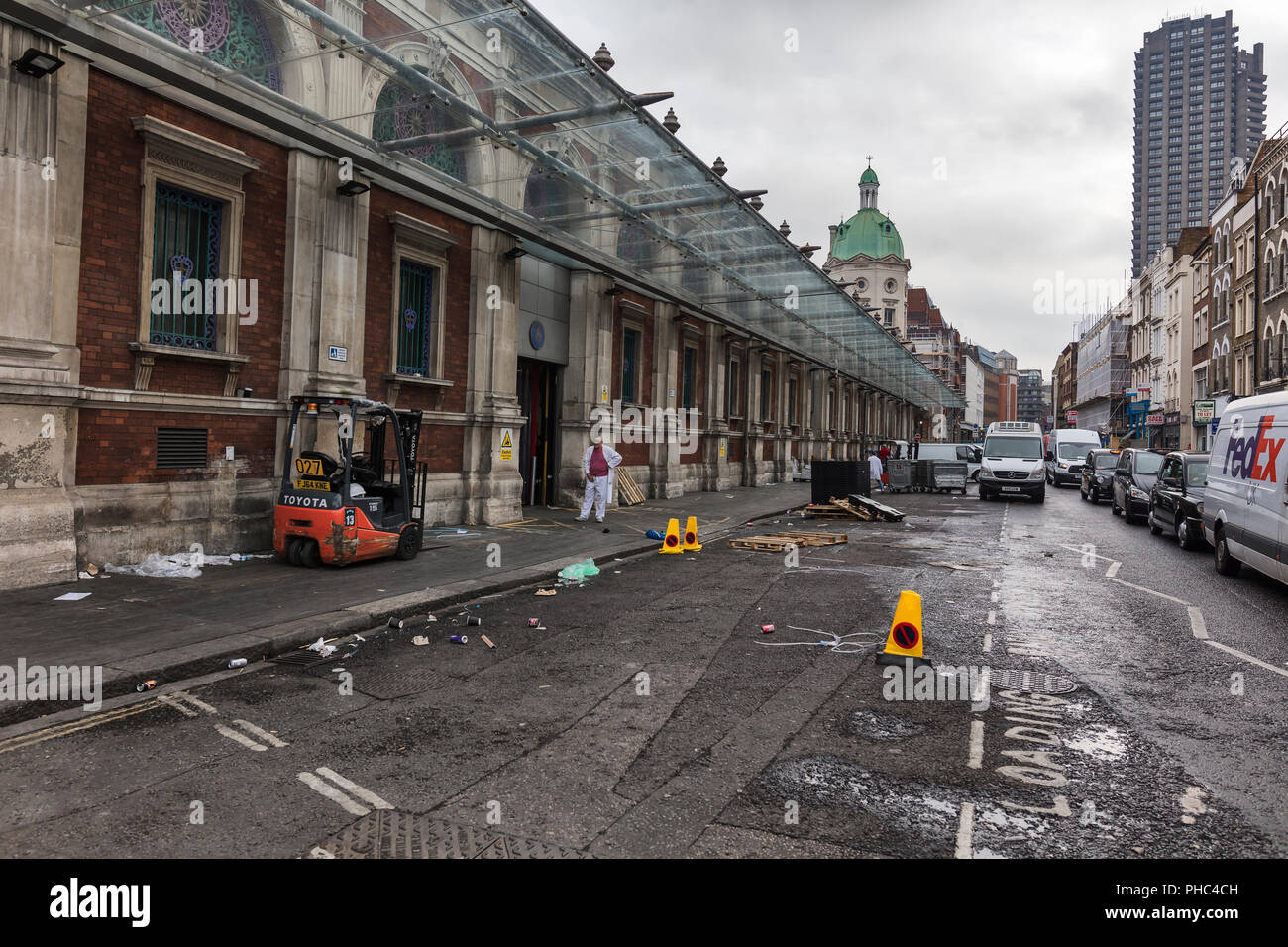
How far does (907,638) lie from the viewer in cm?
626

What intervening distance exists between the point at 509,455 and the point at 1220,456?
39.3ft

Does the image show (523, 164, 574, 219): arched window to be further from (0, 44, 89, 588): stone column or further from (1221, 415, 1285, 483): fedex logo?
(1221, 415, 1285, 483): fedex logo

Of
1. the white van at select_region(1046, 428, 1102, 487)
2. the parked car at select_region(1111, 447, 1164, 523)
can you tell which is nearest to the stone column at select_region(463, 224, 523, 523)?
the parked car at select_region(1111, 447, 1164, 523)

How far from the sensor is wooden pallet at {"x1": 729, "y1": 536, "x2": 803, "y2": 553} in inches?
542

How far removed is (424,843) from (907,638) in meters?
4.19

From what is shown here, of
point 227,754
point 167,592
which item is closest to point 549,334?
point 167,592

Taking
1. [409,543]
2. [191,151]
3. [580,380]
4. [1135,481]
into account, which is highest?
[191,151]

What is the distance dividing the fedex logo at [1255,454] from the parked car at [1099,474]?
1575 centimetres

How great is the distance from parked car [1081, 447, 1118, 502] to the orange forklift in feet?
76.3

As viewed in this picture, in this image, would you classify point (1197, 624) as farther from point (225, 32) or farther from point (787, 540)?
point (225, 32)

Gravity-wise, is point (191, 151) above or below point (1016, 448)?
above

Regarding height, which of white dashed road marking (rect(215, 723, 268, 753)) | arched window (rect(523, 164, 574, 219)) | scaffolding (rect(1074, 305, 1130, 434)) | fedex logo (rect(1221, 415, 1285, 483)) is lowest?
white dashed road marking (rect(215, 723, 268, 753))

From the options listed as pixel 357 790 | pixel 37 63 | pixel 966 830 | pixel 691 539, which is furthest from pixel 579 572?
pixel 37 63

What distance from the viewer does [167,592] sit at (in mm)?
8219
